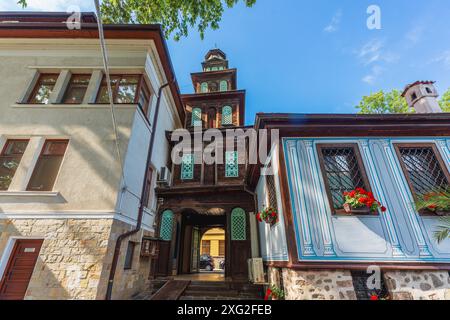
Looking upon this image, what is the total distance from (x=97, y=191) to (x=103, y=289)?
7.82ft

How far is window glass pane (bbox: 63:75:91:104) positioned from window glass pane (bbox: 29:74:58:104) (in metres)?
0.62

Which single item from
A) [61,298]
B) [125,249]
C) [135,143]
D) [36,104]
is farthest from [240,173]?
[36,104]

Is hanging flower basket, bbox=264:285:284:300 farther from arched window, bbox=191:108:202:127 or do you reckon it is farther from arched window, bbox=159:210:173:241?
arched window, bbox=191:108:202:127

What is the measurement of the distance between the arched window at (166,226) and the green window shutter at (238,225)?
273cm

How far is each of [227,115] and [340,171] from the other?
A: 27.3 ft

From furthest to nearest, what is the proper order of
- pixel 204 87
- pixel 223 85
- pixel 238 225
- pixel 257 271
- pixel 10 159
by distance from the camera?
pixel 204 87
pixel 223 85
pixel 238 225
pixel 257 271
pixel 10 159

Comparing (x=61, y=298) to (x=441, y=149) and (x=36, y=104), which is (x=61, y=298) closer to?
(x=36, y=104)

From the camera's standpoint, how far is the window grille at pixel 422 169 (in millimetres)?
4477

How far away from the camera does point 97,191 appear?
203 inches

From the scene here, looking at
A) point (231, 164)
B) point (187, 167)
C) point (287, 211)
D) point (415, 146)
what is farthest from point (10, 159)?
point (415, 146)

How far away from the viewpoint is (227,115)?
11.9 metres

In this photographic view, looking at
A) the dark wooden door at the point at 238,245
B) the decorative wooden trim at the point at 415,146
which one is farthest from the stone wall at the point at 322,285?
the dark wooden door at the point at 238,245

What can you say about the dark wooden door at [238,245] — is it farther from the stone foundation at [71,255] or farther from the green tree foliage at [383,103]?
the green tree foliage at [383,103]

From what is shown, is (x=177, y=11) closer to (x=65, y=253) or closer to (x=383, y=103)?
(x=65, y=253)
